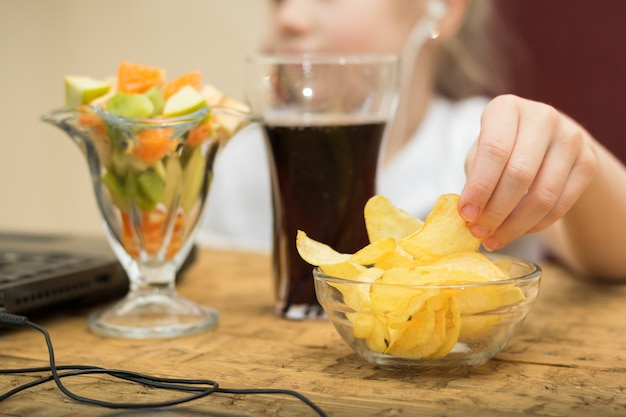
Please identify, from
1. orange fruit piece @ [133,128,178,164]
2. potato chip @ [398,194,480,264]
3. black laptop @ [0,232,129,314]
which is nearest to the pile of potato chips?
potato chip @ [398,194,480,264]

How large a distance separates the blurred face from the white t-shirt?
18 cm

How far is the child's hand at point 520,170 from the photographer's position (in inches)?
24.7

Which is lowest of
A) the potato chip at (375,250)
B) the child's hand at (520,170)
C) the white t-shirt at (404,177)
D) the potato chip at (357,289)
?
the white t-shirt at (404,177)

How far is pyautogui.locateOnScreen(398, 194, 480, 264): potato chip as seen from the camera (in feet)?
1.98

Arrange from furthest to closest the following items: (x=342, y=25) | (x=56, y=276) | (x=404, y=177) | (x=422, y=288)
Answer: (x=404, y=177), (x=342, y=25), (x=56, y=276), (x=422, y=288)

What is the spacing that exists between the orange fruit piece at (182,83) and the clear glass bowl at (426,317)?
233 mm

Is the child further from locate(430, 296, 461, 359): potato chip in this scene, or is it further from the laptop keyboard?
the laptop keyboard

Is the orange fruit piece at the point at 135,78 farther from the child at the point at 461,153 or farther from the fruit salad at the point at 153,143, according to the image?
the child at the point at 461,153

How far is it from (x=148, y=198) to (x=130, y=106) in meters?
0.08

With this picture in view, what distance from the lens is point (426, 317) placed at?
556mm

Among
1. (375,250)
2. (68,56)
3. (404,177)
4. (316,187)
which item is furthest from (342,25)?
(68,56)

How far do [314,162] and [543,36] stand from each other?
3.59ft

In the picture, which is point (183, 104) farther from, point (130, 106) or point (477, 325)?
point (477, 325)

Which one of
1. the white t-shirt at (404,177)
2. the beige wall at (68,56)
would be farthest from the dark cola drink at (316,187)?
the beige wall at (68,56)
